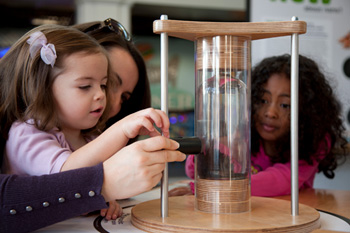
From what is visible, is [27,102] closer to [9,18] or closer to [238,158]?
[238,158]

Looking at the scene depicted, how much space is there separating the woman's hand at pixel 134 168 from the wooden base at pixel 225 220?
58 mm

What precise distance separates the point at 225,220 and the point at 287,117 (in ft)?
2.27

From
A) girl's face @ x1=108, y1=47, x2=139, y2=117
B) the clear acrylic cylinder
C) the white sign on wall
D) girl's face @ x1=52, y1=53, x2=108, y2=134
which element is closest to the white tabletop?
the clear acrylic cylinder

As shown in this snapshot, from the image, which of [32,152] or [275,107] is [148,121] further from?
[275,107]

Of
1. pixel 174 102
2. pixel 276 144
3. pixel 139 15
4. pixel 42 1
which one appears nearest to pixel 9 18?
pixel 42 1

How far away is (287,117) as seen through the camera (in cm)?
126

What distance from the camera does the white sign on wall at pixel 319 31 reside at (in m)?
2.14

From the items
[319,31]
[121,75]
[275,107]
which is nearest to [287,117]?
[275,107]

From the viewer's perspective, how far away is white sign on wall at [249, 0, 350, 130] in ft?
7.02

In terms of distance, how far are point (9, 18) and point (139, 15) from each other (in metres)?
1.42

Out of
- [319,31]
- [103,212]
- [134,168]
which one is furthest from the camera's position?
[319,31]

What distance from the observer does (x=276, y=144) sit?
1.34m

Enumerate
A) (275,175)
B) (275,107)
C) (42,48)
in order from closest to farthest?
(42,48)
(275,175)
(275,107)

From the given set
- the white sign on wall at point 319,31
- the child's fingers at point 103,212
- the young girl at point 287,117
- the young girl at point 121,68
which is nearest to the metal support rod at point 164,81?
the child's fingers at point 103,212
